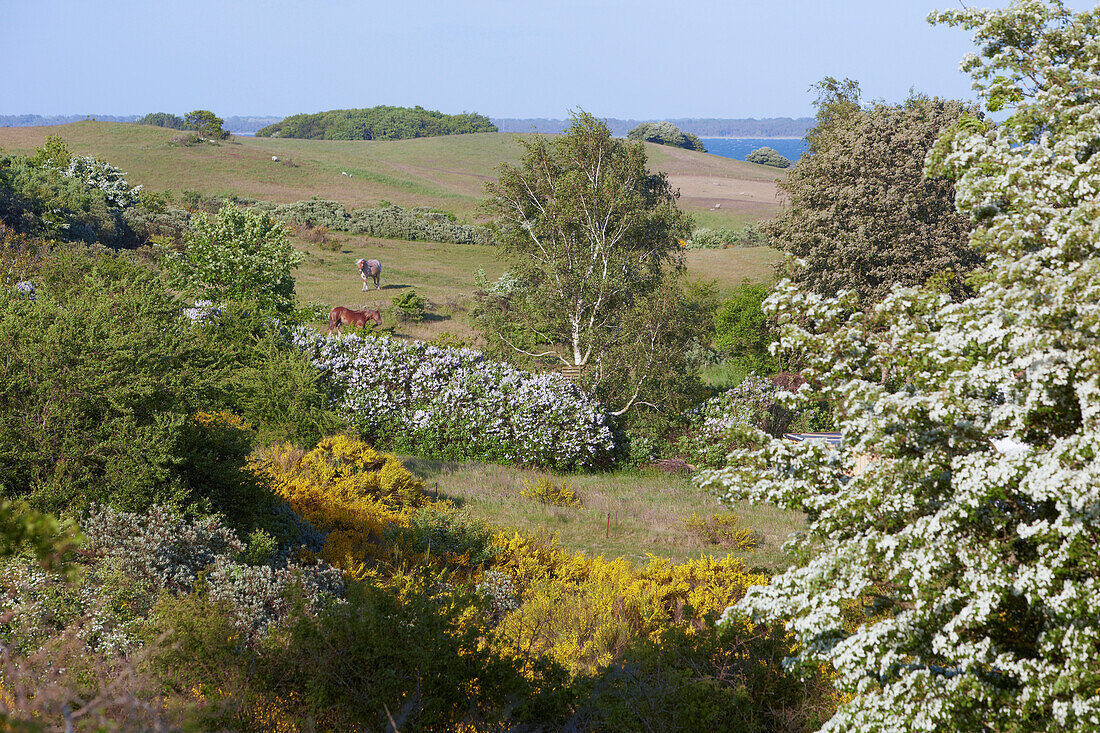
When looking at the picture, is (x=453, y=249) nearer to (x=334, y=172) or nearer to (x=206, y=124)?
(x=334, y=172)

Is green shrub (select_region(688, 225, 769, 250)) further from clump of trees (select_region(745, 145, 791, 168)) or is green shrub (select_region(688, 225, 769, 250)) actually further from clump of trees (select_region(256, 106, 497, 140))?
clump of trees (select_region(256, 106, 497, 140))

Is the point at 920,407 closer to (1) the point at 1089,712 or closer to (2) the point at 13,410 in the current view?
(1) the point at 1089,712

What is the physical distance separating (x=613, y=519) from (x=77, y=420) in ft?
26.5

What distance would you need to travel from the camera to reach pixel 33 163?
45.7 m

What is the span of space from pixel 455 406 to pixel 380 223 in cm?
4055

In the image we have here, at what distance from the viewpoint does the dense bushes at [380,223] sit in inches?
2136

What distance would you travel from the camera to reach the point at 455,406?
56.5ft

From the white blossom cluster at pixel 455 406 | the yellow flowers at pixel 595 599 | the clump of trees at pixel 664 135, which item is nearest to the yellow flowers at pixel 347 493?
the yellow flowers at pixel 595 599

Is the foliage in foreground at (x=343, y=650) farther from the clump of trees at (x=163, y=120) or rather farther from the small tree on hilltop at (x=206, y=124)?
the clump of trees at (x=163, y=120)

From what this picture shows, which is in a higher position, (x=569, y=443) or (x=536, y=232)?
(x=536, y=232)

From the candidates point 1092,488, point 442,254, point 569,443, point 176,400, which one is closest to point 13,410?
point 176,400

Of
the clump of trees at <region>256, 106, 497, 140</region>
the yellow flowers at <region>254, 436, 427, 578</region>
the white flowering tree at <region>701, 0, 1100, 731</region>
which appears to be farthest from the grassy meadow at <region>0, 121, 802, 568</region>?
the clump of trees at <region>256, 106, 497, 140</region>

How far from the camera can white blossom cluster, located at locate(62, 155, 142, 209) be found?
44.4m

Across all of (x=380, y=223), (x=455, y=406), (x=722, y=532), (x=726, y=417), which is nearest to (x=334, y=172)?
(x=380, y=223)
